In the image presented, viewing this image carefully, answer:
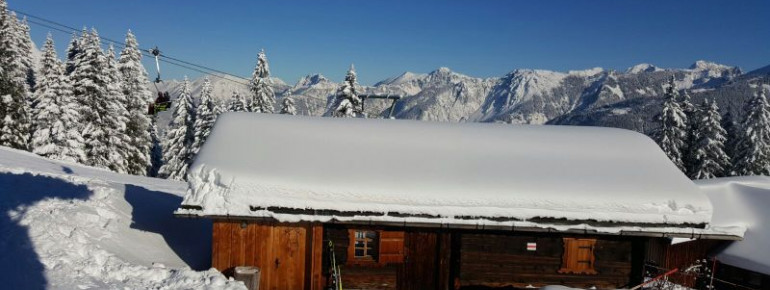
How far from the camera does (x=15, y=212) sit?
10961 millimetres

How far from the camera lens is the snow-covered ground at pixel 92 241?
9055 millimetres

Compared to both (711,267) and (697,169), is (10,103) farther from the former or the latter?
(697,169)

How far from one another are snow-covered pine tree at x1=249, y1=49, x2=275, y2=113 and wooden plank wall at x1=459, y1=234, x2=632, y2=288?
2996 centimetres

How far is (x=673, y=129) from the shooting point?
38344mm

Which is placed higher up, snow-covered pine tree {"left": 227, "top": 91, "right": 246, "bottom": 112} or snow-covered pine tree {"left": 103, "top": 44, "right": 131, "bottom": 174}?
snow-covered pine tree {"left": 227, "top": 91, "right": 246, "bottom": 112}

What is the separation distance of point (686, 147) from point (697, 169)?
211 cm

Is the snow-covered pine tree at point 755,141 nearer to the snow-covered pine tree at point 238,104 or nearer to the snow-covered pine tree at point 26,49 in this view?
the snow-covered pine tree at point 238,104

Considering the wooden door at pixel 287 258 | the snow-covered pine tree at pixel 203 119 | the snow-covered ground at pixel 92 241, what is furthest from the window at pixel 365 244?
the snow-covered pine tree at pixel 203 119

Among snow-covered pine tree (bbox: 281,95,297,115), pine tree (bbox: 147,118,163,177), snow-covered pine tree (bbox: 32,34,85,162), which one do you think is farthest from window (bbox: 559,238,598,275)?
pine tree (bbox: 147,118,163,177)

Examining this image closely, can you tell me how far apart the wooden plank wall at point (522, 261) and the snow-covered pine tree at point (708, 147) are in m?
29.7

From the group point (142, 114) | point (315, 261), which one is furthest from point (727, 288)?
point (142, 114)

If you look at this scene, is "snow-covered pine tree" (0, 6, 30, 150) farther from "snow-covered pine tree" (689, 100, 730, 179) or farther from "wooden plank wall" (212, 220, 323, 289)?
"snow-covered pine tree" (689, 100, 730, 179)

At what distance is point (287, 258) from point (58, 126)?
26.1 metres

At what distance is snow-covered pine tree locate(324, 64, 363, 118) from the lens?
3666 cm
